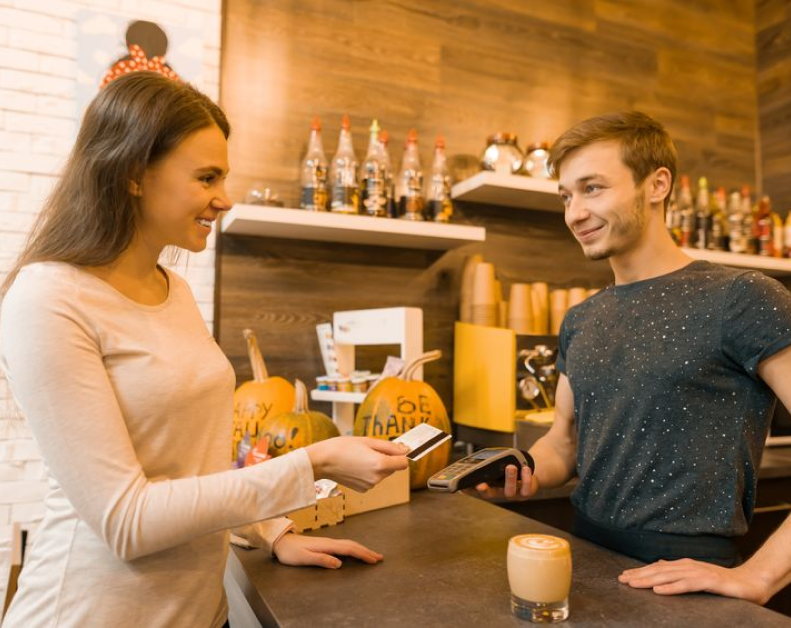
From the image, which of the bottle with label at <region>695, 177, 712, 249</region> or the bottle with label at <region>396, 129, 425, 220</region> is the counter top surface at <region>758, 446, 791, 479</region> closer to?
the bottle with label at <region>695, 177, 712, 249</region>

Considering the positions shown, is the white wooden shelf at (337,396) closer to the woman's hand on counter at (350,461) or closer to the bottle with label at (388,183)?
the bottle with label at (388,183)

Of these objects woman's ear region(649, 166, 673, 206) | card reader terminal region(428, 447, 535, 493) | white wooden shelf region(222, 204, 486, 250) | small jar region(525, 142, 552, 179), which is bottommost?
card reader terminal region(428, 447, 535, 493)

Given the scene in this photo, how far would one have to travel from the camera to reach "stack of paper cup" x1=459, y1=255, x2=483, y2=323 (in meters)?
2.30

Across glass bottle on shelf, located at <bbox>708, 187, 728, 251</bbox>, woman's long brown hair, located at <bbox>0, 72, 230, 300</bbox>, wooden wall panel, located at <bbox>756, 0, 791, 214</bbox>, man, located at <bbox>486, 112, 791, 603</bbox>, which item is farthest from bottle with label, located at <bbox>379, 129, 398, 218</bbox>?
wooden wall panel, located at <bbox>756, 0, 791, 214</bbox>

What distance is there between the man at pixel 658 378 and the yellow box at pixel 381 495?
1.00ft

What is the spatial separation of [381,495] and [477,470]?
39 cm

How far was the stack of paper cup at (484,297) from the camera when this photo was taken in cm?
224

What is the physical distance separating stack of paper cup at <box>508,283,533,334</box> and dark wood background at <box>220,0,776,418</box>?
0.81 ft

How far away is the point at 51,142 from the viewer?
6.43 feet

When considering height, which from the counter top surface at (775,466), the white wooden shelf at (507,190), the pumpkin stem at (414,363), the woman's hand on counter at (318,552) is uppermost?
the white wooden shelf at (507,190)

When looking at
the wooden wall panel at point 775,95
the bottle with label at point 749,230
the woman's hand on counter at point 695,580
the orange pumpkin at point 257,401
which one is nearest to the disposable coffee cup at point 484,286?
the orange pumpkin at point 257,401

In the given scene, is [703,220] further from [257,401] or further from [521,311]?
[257,401]

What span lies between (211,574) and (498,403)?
1.32 metres

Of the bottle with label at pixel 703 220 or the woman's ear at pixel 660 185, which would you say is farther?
the bottle with label at pixel 703 220
